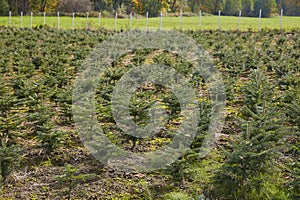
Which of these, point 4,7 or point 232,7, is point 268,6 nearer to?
point 232,7

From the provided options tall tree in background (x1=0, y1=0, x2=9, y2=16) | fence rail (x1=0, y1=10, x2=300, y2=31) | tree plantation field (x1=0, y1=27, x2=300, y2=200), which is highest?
tall tree in background (x1=0, y1=0, x2=9, y2=16)

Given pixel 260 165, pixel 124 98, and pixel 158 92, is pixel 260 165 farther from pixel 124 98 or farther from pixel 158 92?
pixel 158 92

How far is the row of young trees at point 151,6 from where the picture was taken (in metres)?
49.1

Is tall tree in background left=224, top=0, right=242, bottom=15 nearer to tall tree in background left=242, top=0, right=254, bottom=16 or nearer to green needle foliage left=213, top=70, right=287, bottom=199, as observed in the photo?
tall tree in background left=242, top=0, right=254, bottom=16

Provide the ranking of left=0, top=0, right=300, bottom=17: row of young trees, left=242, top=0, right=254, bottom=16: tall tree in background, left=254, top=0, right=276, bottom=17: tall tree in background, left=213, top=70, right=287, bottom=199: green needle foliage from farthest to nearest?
1. left=242, top=0, right=254, bottom=16: tall tree in background
2. left=254, top=0, right=276, bottom=17: tall tree in background
3. left=0, top=0, right=300, bottom=17: row of young trees
4. left=213, top=70, right=287, bottom=199: green needle foliage

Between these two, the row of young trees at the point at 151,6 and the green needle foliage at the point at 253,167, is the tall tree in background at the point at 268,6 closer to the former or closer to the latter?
the row of young trees at the point at 151,6

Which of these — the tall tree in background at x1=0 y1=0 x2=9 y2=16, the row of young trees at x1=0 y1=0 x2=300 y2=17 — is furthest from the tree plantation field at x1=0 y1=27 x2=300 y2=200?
the tall tree in background at x1=0 y1=0 x2=9 y2=16

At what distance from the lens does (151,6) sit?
54469mm

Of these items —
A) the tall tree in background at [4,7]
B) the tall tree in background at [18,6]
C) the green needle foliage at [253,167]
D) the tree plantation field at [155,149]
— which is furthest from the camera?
the tall tree in background at [18,6]

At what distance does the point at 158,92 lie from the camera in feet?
31.7

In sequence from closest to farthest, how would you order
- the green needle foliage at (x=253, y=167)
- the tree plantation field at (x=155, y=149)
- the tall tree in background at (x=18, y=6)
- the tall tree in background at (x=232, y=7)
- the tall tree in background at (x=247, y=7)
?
the green needle foliage at (x=253, y=167), the tree plantation field at (x=155, y=149), the tall tree in background at (x=18, y=6), the tall tree in background at (x=232, y=7), the tall tree in background at (x=247, y=7)

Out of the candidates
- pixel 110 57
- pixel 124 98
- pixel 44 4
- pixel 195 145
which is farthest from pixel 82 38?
pixel 44 4

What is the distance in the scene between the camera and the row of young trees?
161ft

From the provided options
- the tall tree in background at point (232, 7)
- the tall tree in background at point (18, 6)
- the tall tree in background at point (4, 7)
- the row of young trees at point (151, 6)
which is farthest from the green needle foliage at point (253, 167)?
the tall tree in background at point (232, 7)
